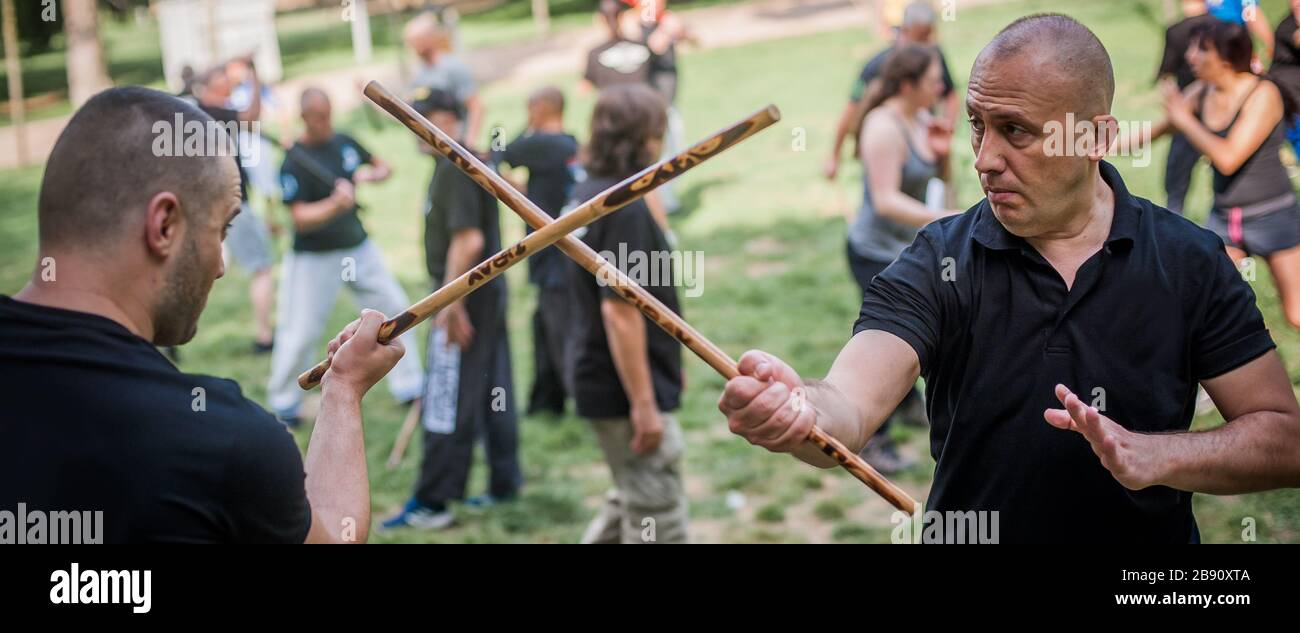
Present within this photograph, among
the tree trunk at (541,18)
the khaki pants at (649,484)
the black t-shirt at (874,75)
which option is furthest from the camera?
the tree trunk at (541,18)

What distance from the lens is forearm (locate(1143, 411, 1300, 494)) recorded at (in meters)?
2.86

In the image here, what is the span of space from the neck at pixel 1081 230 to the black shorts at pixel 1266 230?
4457 millimetres

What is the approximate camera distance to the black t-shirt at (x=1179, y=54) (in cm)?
788

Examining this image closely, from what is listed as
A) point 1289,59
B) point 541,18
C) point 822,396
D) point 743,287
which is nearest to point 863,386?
point 822,396

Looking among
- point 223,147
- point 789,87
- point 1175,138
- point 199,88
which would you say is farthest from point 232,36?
point 223,147

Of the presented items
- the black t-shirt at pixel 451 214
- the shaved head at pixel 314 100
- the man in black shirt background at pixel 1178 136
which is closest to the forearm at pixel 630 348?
the black t-shirt at pixel 451 214

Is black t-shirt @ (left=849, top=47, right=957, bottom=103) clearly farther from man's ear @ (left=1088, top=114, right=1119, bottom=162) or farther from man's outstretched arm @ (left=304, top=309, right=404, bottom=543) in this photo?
man's outstretched arm @ (left=304, top=309, right=404, bottom=543)

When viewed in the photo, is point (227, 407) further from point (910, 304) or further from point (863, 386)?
point (910, 304)

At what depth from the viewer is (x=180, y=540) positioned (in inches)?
94.9

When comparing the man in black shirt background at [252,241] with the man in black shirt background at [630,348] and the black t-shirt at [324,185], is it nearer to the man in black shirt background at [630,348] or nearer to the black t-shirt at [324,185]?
the black t-shirt at [324,185]

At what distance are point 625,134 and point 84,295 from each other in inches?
122

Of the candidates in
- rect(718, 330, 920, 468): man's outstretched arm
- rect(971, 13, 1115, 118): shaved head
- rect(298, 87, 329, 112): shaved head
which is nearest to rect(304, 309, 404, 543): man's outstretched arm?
rect(718, 330, 920, 468): man's outstretched arm

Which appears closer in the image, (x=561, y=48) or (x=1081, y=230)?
(x=1081, y=230)

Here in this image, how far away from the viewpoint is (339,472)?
2.95 metres
